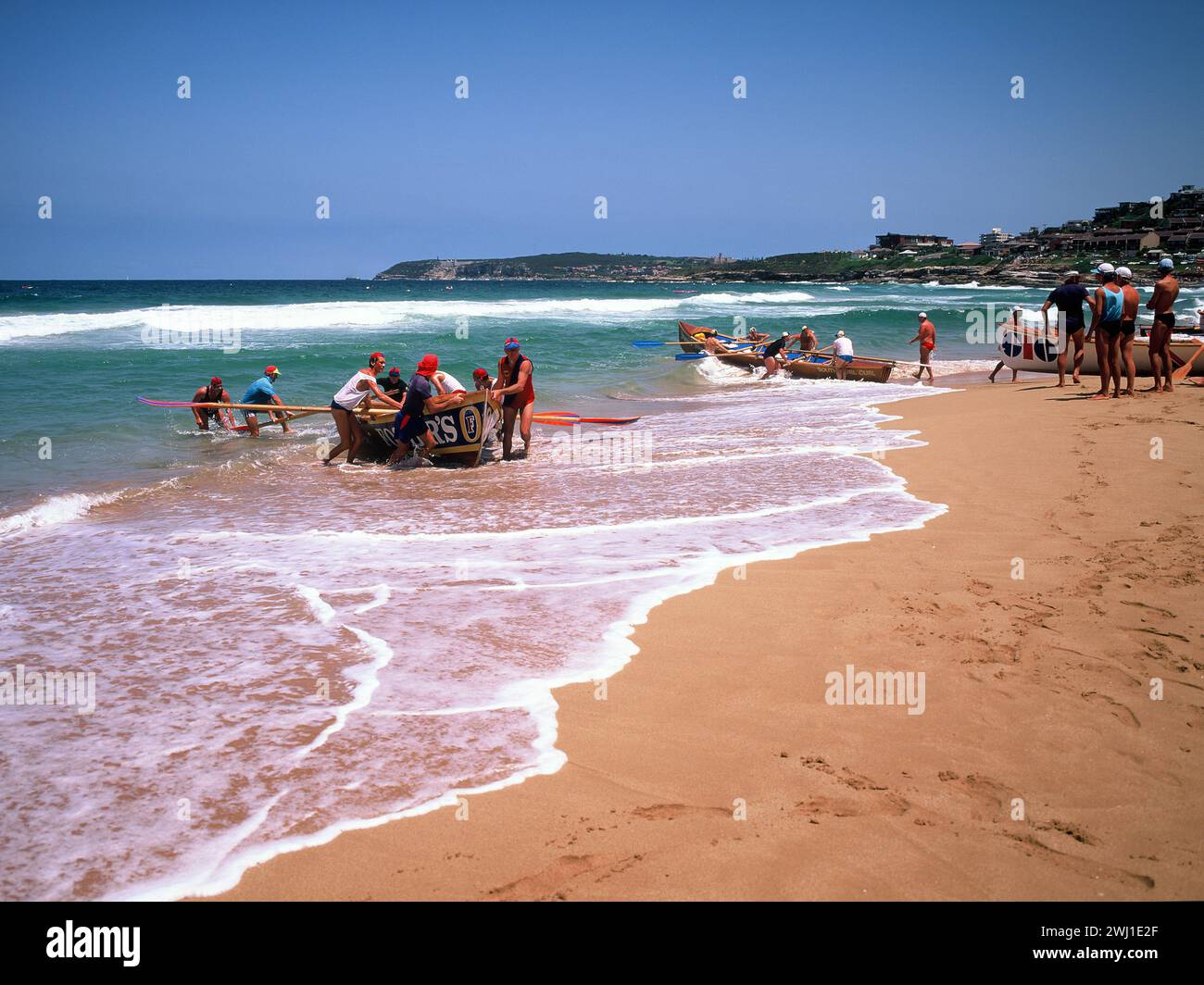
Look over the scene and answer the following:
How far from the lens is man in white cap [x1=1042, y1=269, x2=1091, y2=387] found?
45.1 ft

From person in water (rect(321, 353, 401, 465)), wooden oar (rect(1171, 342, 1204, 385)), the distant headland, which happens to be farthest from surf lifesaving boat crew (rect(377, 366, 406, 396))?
the distant headland

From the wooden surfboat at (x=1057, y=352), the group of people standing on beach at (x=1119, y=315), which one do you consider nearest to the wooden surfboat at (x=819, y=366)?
the wooden surfboat at (x=1057, y=352)

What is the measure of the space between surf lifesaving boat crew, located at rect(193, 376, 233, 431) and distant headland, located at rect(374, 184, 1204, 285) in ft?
280

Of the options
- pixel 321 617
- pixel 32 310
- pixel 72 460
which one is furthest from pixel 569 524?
pixel 32 310

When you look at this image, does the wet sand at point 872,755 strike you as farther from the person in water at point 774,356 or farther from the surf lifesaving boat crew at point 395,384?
the person in water at point 774,356

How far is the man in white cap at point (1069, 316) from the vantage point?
45.1 feet

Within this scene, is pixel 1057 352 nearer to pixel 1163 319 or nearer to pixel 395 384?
pixel 1163 319

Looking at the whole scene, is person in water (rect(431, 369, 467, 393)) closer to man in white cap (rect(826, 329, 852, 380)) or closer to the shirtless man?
the shirtless man

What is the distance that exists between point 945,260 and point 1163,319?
116 m

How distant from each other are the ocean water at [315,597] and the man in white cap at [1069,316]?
11.7ft

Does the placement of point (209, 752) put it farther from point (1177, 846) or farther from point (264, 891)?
point (1177, 846)

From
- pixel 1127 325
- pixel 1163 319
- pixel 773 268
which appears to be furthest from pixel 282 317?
pixel 773 268

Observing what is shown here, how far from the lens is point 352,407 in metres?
12.0
